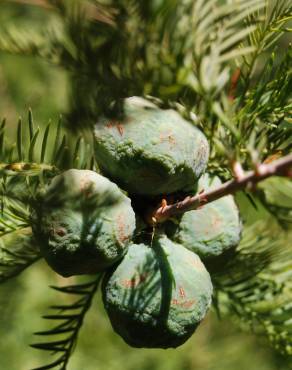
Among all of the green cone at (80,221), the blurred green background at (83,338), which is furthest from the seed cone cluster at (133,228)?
the blurred green background at (83,338)

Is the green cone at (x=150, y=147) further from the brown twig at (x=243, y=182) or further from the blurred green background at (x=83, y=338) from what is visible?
the blurred green background at (x=83, y=338)

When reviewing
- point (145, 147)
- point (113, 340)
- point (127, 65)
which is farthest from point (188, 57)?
point (113, 340)

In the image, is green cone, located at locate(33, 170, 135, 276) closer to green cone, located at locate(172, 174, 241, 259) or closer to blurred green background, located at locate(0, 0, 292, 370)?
green cone, located at locate(172, 174, 241, 259)

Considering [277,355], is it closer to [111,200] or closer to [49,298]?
[49,298]

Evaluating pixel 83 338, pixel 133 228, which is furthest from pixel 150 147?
pixel 83 338

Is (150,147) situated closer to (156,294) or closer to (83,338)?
(156,294)

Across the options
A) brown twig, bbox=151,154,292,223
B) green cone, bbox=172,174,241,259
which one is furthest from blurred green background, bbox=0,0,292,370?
brown twig, bbox=151,154,292,223
